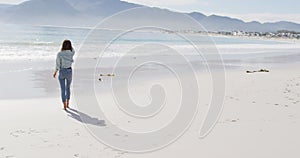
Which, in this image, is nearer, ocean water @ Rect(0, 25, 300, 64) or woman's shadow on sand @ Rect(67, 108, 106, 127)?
woman's shadow on sand @ Rect(67, 108, 106, 127)

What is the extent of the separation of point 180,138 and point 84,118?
7.55 ft

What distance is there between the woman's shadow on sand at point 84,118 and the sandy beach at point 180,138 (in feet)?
0.07

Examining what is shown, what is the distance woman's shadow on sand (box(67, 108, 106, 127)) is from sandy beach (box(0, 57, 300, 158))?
21 millimetres

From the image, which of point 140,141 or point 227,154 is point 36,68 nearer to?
point 140,141

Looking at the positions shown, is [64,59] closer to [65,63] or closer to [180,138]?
[65,63]

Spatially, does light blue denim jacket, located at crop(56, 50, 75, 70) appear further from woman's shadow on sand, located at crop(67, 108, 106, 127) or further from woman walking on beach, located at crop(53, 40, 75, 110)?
woman's shadow on sand, located at crop(67, 108, 106, 127)

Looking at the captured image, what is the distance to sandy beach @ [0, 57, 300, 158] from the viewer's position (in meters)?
5.63

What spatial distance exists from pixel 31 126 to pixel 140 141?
221cm

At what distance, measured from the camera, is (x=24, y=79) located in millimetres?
12805

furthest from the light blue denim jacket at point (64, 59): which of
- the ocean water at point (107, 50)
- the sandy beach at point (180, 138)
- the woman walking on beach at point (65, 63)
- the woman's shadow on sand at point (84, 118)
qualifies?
the ocean water at point (107, 50)

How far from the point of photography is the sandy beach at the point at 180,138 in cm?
563

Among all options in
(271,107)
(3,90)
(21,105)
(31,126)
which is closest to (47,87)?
(3,90)

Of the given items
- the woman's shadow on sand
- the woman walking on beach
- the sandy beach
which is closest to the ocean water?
the woman walking on beach

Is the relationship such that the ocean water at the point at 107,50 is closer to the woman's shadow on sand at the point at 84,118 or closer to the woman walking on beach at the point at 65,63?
the woman walking on beach at the point at 65,63
